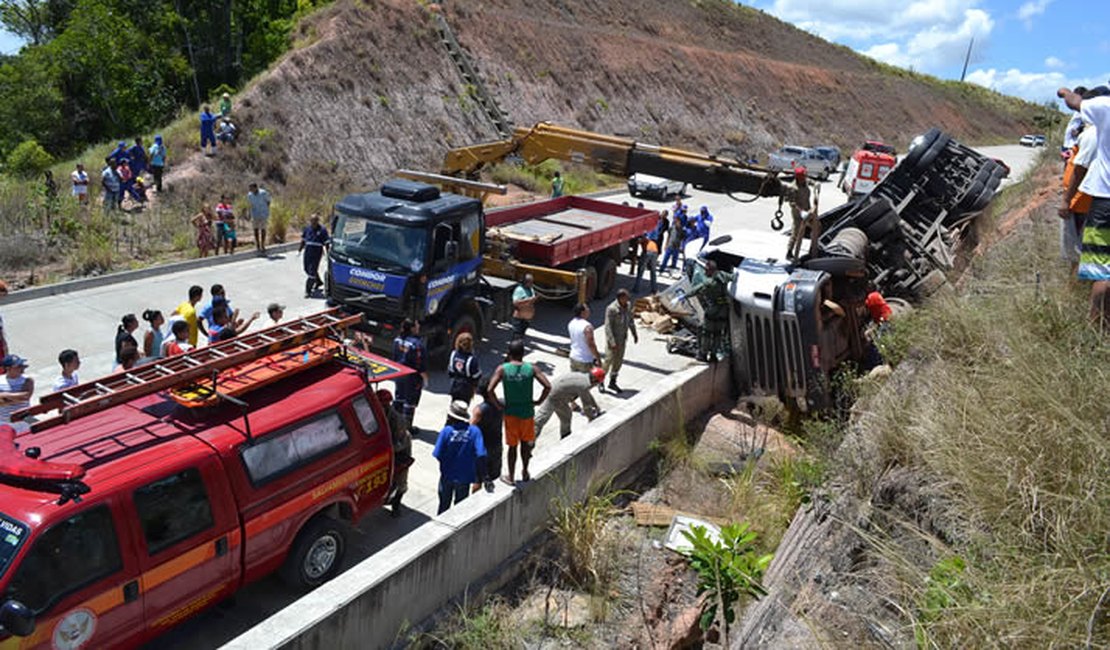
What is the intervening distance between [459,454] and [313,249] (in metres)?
8.55

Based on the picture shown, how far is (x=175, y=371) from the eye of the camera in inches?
236

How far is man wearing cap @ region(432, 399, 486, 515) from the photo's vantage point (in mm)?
7098

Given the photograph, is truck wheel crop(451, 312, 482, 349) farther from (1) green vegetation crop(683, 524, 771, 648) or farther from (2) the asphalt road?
(1) green vegetation crop(683, 524, 771, 648)

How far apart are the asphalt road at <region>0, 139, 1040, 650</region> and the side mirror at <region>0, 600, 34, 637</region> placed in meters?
1.41

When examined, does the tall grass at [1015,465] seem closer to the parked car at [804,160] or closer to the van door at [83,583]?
the van door at [83,583]

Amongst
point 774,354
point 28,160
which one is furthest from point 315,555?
point 28,160

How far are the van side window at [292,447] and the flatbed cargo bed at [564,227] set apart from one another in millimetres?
7514

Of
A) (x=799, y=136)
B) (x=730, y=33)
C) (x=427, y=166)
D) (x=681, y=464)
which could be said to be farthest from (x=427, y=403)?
(x=730, y=33)

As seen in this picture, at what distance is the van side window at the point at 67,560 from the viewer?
469 centimetres

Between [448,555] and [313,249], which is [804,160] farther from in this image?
[448,555]

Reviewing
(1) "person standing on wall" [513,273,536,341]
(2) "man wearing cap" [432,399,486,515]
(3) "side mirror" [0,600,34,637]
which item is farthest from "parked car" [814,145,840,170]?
(3) "side mirror" [0,600,34,637]

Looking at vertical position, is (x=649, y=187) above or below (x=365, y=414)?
above

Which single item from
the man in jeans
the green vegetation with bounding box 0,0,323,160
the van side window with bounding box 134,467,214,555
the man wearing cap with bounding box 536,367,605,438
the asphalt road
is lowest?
the asphalt road

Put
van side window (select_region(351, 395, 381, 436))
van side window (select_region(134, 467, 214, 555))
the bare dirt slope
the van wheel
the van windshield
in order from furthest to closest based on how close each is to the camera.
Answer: the bare dirt slope, van side window (select_region(351, 395, 381, 436)), the van wheel, van side window (select_region(134, 467, 214, 555)), the van windshield
